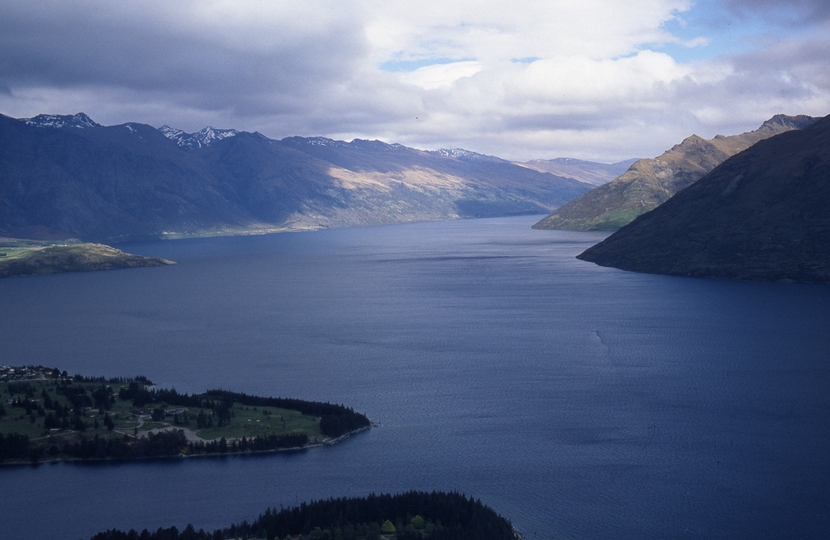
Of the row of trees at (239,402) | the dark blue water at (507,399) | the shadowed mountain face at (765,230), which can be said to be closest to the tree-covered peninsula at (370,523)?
the dark blue water at (507,399)

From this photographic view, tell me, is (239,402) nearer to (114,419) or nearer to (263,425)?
(263,425)

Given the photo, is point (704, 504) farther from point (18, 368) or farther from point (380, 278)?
point (380, 278)

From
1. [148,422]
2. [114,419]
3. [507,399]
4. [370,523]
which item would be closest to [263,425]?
[148,422]

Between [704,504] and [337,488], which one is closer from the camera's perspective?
[704,504]

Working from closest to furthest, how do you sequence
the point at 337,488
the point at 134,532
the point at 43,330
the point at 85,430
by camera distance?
the point at 134,532
the point at 337,488
the point at 85,430
the point at 43,330

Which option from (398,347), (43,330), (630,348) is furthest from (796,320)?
(43,330)

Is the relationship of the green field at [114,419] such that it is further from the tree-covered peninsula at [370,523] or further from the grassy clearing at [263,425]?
the tree-covered peninsula at [370,523]
